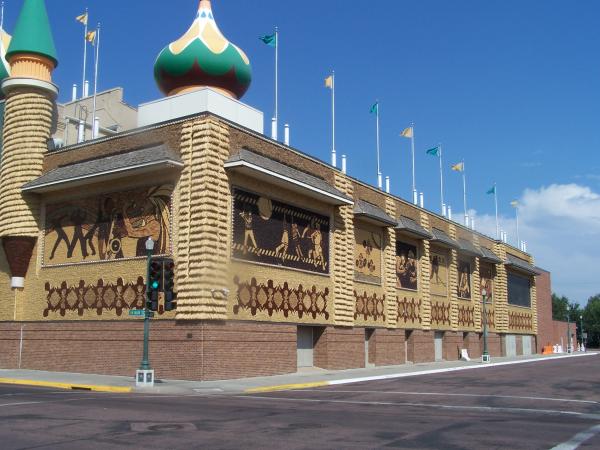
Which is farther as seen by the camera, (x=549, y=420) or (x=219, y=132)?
(x=219, y=132)

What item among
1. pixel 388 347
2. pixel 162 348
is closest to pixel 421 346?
pixel 388 347

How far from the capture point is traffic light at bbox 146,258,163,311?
23.0 meters

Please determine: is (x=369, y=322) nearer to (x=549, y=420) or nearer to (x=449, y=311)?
(x=449, y=311)

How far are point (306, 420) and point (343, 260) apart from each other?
21.6m

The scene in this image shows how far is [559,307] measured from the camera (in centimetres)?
15825

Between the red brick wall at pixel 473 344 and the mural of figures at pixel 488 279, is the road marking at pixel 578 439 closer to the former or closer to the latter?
the red brick wall at pixel 473 344

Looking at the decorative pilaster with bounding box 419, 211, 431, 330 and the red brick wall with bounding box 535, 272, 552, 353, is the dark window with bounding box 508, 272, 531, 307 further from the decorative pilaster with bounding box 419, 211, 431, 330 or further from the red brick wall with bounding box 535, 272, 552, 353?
the decorative pilaster with bounding box 419, 211, 431, 330

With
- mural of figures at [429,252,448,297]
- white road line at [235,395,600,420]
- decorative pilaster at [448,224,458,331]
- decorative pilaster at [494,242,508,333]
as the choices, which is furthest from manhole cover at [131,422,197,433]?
decorative pilaster at [494,242,508,333]

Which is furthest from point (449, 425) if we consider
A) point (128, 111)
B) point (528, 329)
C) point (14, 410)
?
point (528, 329)

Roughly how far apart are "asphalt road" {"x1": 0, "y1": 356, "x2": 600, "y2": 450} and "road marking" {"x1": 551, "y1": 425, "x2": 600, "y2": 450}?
2 cm

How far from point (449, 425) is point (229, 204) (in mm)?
16211

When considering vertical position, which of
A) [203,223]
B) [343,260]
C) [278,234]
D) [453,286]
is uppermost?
[278,234]

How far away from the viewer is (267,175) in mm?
29094

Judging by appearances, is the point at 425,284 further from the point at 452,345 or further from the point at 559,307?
the point at 559,307
